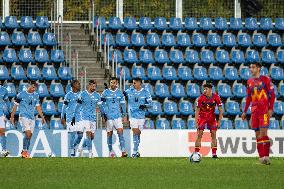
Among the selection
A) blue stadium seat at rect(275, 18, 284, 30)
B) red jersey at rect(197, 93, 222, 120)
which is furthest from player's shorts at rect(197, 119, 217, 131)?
blue stadium seat at rect(275, 18, 284, 30)

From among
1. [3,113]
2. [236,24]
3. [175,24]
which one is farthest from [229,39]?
[3,113]

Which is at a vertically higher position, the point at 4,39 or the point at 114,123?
the point at 4,39

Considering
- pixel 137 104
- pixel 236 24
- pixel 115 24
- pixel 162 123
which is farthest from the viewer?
pixel 236 24

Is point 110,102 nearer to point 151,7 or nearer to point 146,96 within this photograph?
point 146,96

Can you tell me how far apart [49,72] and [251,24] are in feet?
30.6

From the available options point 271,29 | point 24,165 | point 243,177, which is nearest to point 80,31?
point 271,29

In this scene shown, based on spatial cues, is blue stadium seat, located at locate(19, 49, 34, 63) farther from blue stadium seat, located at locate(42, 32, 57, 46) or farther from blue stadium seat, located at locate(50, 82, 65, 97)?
blue stadium seat, located at locate(50, 82, 65, 97)

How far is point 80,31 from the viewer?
38.3 meters

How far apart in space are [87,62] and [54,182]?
2095 cm

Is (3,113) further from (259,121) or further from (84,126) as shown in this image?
(259,121)

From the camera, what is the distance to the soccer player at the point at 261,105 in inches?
828

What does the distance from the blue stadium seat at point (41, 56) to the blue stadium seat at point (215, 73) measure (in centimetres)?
635

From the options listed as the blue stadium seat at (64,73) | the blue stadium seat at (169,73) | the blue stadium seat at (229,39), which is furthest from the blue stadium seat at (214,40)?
the blue stadium seat at (64,73)

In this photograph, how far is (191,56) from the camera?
121ft
